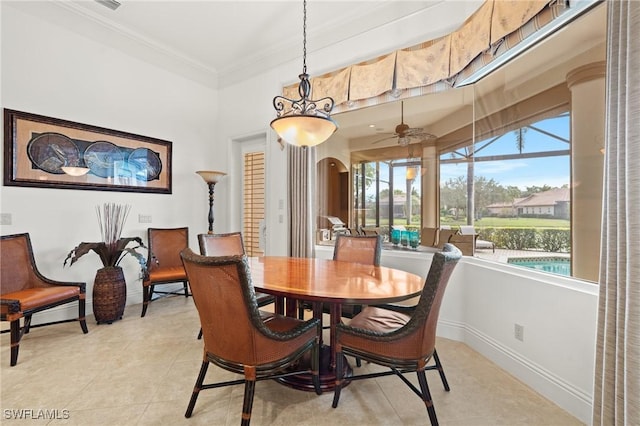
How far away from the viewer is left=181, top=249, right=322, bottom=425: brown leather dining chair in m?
1.45

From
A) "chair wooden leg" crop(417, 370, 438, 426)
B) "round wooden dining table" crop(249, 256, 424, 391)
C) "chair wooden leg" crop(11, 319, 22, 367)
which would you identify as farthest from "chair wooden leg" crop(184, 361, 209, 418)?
"chair wooden leg" crop(11, 319, 22, 367)

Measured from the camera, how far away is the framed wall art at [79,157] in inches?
119

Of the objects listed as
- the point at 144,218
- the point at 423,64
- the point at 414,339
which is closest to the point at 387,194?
the point at 423,64

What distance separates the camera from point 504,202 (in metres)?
2.69

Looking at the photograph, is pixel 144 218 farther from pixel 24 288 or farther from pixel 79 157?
pixel 24 288

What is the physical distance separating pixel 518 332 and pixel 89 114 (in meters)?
4.95

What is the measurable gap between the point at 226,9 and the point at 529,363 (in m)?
4.33

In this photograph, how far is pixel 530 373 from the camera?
2.08 m

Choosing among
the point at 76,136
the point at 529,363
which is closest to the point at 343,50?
the point at 76,136

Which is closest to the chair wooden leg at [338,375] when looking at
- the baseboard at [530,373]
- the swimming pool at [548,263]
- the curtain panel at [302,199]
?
the baseboard at [530,373]

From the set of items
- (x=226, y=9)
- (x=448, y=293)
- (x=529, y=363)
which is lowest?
(x=529, y=363)

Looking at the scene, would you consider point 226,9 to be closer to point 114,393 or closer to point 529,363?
point 114,393

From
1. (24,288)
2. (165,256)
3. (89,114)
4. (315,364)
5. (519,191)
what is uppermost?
(89,114)

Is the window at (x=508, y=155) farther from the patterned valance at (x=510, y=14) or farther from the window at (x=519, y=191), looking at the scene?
the patterned valance at (x=510, y=14)
